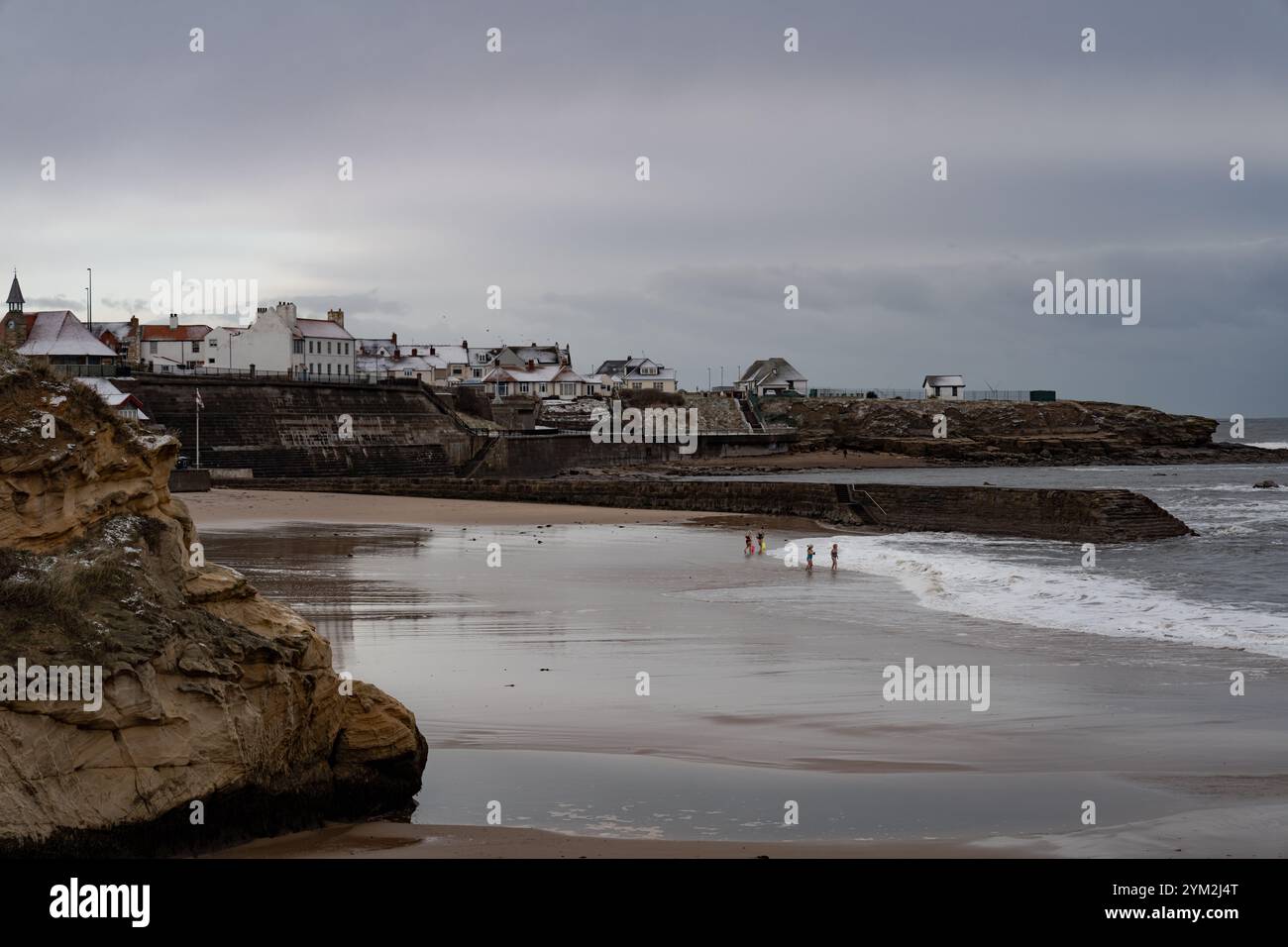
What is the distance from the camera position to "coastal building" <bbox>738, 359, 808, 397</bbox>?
121 meters

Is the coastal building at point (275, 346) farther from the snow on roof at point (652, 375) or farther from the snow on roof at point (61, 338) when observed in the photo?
the snow on roof at point (652, 375)

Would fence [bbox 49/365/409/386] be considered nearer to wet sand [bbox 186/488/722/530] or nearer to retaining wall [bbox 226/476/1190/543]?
retaining wall [bbox 226/476/1190/543]

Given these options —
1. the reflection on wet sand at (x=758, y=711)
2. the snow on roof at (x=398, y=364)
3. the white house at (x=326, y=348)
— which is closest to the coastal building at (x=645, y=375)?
the snow on roof at (x=398, y=364)

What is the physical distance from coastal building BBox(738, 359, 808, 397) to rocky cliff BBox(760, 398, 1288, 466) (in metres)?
10.9

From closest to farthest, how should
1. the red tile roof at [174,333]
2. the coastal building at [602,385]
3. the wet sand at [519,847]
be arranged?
1. the wet sand at [519,847]
2. the red tile roof at [174,333]
3. the coastal building at [602,385]

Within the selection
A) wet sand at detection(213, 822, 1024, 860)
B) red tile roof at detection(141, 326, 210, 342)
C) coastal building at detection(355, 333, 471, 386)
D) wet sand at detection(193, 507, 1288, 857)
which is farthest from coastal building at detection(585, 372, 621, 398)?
wet sand at detection(213, 822, 1024, 860)

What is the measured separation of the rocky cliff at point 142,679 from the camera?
7.40m

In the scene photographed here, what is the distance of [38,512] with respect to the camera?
823 cm

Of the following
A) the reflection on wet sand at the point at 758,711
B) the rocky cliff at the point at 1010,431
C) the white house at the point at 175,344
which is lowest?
the reflection on wet sand at the point at 758,711

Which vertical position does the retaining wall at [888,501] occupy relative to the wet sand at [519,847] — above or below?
above

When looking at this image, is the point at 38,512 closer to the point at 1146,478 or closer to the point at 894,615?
the point at 894,615

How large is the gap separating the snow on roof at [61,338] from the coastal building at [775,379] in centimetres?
6705
